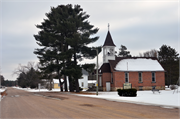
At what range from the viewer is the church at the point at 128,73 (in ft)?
139

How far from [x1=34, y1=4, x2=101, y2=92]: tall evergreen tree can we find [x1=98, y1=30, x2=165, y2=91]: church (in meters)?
5.73

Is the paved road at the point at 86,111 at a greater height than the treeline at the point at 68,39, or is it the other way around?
the treeline at the point at 68,39

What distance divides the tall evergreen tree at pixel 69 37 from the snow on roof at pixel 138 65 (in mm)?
7424

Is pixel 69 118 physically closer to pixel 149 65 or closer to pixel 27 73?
pixel 149 65

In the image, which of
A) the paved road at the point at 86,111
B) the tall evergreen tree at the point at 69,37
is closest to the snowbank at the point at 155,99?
the paved road at the point at 86,111

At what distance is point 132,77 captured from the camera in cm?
4303

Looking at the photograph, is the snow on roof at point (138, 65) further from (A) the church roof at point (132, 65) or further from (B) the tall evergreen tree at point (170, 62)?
(B) the tall evergreen tree at point (170, 62)

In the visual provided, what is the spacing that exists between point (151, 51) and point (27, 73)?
55.9 m

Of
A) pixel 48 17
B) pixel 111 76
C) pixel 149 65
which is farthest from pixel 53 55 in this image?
pixel 149 65

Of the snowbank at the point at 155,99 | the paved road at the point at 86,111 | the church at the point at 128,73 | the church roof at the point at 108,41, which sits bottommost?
the snowbank at the point at 155,99

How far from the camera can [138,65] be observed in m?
44.8

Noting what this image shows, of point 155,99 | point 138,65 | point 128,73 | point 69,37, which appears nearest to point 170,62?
point 138,65

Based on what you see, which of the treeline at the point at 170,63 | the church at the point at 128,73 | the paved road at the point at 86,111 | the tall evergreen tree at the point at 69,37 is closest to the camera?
the paved road at the point at 86,111

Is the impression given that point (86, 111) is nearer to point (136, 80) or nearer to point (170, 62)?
point (136, 80)
